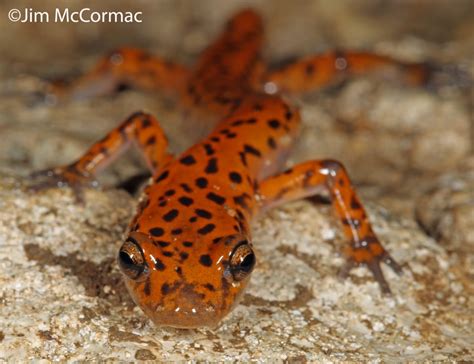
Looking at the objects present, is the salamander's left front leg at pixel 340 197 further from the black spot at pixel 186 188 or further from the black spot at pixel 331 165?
the black spot at pixel 186 188

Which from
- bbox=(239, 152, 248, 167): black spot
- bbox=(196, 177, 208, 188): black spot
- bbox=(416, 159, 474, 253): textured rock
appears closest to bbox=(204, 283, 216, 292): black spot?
bbox=(196, 177, 208, 188): black spot

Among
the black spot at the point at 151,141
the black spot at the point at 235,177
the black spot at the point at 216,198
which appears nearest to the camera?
the black spot at the point at 216,198

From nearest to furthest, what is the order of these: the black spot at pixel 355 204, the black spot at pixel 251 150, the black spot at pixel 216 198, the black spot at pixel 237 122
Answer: the black spot at pixel 216 198 → the black spot at pixel 355 204 → the black spot at pixel 251 150 → the black spot at pixel 237 122

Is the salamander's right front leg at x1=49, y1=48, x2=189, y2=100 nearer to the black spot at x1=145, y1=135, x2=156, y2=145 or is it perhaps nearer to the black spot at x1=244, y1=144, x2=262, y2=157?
the black spot at x1=145, y1=135, x2=156, y2=145

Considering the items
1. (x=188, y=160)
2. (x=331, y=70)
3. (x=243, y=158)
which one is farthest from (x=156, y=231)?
(x=331, y=70)

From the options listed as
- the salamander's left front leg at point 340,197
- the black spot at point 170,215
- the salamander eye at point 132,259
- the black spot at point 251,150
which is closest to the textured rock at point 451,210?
the salamander's left front leg at point 340,197

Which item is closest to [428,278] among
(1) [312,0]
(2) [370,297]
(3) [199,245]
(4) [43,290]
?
(2) [370,297]

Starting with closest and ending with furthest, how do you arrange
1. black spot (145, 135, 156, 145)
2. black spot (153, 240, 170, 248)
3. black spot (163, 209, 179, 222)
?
1. black spot (153, 240, 170, 248)
2. black spot (163, 209, 179, 222)
3. black spot (145, 135, 156, 145)

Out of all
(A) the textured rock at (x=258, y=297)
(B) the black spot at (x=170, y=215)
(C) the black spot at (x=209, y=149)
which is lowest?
(A) the textured rock at (x=258, y=297)
